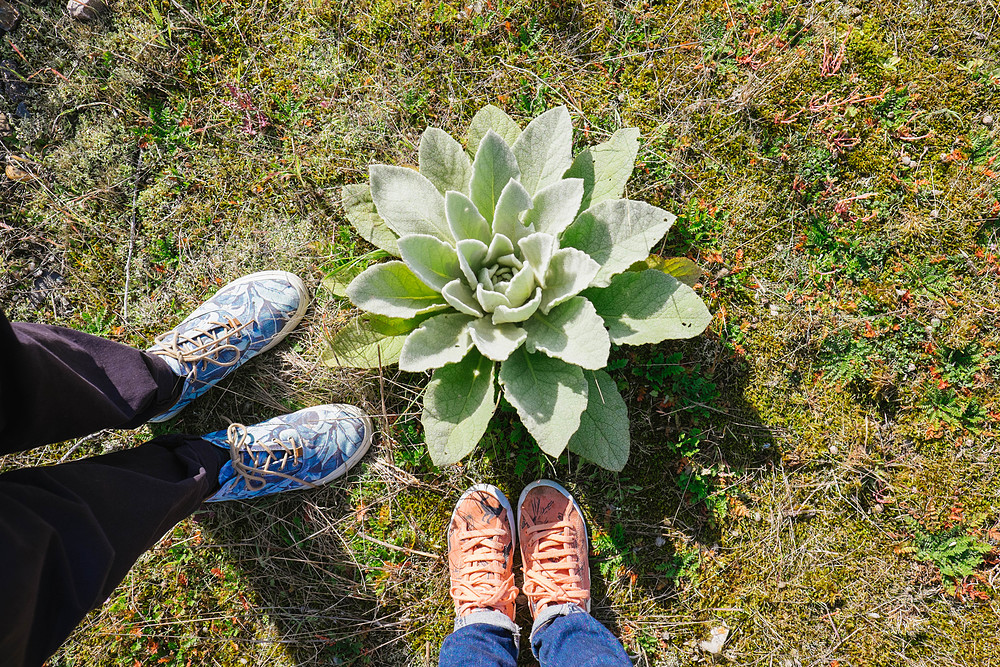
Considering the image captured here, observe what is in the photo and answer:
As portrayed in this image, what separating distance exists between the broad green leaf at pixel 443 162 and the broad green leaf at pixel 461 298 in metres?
0.40

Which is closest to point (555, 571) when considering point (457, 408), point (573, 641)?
point (573, 641)

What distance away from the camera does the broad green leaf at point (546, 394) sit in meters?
1.85

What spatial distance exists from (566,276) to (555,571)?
147cm

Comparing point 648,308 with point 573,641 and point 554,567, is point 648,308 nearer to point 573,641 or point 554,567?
point 554,567

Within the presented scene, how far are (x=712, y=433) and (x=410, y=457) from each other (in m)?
1.49

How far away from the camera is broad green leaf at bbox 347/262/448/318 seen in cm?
190

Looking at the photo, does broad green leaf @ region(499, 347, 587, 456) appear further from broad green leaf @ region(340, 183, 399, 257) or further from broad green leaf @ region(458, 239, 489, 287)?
broad green leaf @ region(340, 183, 399, 257)

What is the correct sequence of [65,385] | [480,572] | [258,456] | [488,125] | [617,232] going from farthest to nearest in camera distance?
[480,572] < [258,456] < [488,125] < [617,232] < [65,385]

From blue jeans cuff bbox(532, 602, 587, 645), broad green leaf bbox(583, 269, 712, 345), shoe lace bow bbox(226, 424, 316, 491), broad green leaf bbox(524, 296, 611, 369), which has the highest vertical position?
broad green leaf bbox(524, 296, 611, 369)

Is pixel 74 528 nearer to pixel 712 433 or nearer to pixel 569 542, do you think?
pixel 569 542

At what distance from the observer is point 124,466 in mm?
1893

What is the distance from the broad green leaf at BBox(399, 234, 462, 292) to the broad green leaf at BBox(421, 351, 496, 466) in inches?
14.3

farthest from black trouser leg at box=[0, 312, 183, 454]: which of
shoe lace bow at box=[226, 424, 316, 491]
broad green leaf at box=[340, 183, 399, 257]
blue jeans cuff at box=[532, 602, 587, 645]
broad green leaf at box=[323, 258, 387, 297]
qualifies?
blue jeans cuff at box=[532, 602, 587, 645]

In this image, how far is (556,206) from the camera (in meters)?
1.91
